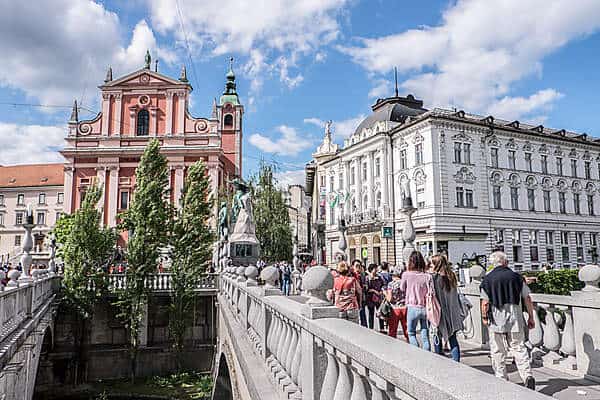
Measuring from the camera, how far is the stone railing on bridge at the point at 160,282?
24.0 metres

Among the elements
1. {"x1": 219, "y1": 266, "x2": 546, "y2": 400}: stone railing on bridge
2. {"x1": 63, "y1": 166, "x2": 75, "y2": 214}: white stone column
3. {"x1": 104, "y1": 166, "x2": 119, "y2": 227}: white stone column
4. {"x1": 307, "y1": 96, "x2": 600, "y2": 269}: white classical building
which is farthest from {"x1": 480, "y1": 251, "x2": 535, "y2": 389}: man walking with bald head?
{"x1": 63, "y1": 166, "x2": 75, "y2": 214}: white stone column

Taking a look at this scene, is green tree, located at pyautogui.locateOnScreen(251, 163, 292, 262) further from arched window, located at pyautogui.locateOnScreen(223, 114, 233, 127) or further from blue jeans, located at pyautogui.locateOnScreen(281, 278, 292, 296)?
arched window, located at pyautogui.locateOnScreen(223, 114, 233, 127)

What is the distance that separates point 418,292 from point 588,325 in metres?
2.28

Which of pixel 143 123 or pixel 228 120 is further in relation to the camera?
pixel 228 120

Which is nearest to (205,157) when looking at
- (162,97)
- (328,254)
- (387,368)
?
(162,97)

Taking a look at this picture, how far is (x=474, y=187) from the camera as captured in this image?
39375 millimetres

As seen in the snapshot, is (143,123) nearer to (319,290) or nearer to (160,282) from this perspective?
(160,282)

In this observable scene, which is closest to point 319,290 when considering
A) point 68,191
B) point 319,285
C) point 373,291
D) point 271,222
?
point 319,285

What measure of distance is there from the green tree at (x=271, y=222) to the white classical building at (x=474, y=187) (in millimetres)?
10852

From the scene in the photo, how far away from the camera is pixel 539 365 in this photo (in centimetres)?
734

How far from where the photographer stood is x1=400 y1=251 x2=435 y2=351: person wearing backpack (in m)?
6.52

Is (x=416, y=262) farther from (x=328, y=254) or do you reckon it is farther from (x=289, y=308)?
(x=328, y=254)

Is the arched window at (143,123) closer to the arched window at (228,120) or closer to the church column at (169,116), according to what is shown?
the church column at (169,116)

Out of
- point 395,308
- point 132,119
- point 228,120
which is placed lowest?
point 395,308
